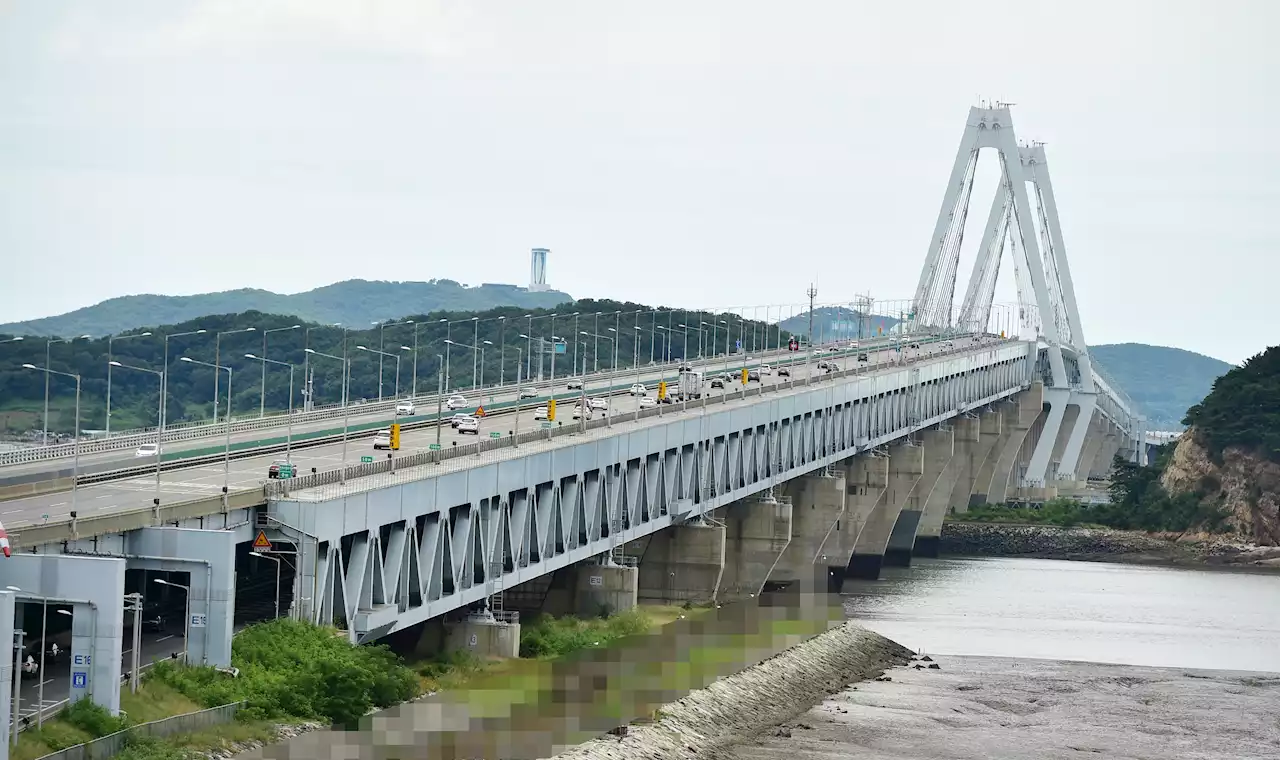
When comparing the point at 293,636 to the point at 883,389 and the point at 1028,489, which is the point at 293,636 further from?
the point at 1028,489

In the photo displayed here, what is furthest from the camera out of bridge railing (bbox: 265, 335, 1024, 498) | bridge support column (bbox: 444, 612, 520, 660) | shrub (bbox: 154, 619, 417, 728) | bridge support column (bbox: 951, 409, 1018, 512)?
bridge support column (bbox: 951, 409, 1018, 512)

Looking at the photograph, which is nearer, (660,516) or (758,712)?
(758,712)

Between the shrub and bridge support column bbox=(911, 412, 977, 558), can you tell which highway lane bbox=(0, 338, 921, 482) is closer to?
the shrub

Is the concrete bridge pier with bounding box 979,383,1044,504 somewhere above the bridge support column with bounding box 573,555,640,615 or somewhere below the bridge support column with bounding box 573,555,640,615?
above

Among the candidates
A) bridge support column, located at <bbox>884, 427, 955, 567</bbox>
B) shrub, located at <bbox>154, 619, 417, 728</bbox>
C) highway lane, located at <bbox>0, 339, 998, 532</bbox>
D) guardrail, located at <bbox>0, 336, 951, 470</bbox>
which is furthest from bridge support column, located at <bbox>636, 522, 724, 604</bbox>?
bridge support column, located at <bbox>884, 427, 955, 567</bbox>

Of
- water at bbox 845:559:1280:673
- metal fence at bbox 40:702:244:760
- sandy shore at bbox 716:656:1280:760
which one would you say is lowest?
sandy shore at bbox 716:656:1280:760

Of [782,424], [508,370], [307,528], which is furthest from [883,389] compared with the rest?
[307,528]

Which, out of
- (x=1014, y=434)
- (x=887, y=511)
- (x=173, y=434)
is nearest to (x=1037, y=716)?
(x=173, y=434)
